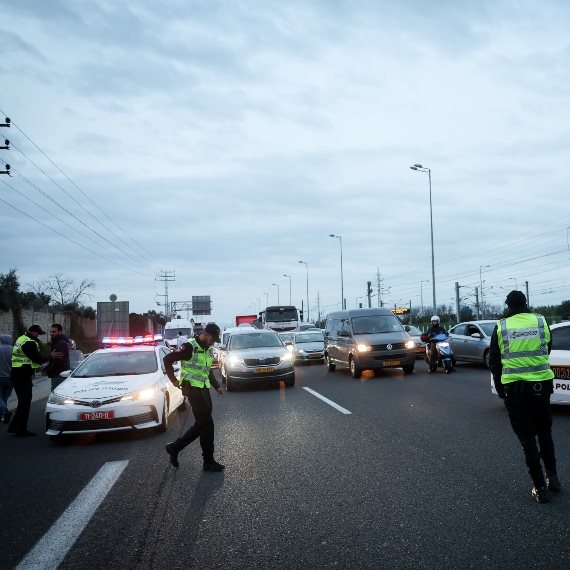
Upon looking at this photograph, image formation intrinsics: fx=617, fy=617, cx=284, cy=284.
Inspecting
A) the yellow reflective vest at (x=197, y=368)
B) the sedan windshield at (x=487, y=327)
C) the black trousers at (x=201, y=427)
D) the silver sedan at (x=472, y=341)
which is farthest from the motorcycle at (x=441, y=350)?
the black trousers at (x=201, y=427)

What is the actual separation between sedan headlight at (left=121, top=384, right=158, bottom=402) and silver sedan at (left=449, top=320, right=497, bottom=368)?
12.1m

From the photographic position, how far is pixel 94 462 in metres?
7.46

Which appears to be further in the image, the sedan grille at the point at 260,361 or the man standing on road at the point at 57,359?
the sedan grille at the point at 260,361

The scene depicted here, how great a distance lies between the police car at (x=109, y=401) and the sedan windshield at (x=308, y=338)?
16.5 meters

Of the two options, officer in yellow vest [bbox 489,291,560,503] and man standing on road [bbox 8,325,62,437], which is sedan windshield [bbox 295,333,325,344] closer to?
man standing on road [bbox 8,325,62,437]

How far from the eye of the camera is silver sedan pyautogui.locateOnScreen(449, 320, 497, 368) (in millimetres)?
18877

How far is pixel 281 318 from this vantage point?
3994 centimetres

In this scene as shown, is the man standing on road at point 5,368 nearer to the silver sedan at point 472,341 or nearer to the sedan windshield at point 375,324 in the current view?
the sedan windshield at point 375,324

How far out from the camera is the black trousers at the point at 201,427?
6.80m

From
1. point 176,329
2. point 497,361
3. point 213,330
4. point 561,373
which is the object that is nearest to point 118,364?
point 213,330

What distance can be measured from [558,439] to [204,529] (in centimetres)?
511

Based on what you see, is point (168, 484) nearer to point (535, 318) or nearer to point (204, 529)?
point (204, 529)

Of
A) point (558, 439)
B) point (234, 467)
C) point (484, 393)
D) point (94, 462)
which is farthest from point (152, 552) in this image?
point (484, 393)

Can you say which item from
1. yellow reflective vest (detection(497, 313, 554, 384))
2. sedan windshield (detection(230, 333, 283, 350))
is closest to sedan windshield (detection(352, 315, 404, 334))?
sedan windshield (detection(230, 333, 283, 350))
